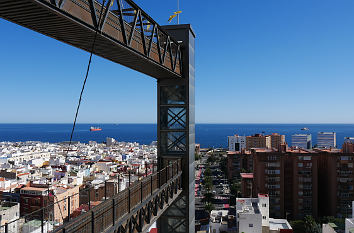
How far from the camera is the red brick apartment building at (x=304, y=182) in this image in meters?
23.5

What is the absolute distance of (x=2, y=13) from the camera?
7.96 ft

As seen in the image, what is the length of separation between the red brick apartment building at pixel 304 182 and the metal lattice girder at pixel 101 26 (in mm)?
21355

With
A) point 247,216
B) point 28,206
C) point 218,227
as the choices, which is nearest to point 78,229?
point 247,216

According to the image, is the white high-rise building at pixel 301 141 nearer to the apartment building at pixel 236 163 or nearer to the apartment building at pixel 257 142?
the apartment building at pixel 257 142

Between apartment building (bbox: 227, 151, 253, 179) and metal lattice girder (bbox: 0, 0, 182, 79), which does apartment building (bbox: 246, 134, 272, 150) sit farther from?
metal lattice girder (bbox: 0, 0, 182, 79)

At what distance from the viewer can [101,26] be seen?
294 cm

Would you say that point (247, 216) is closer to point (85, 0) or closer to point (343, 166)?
point (343, 166)

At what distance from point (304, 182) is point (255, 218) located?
28.8 ft

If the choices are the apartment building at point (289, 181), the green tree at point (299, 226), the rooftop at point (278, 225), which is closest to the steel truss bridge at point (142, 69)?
the rooftop at point (278, 225)

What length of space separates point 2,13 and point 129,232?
274cm

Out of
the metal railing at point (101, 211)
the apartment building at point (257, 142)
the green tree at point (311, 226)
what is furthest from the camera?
the apartment building at point (257, 142)

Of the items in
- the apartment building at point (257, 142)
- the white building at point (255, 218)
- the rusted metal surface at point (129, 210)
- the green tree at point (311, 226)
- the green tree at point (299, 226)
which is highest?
the rusted metal surface at point (129, 210)

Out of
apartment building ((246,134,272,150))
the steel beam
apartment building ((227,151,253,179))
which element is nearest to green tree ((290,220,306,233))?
the steel beam

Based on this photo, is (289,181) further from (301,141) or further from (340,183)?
(301,141)
